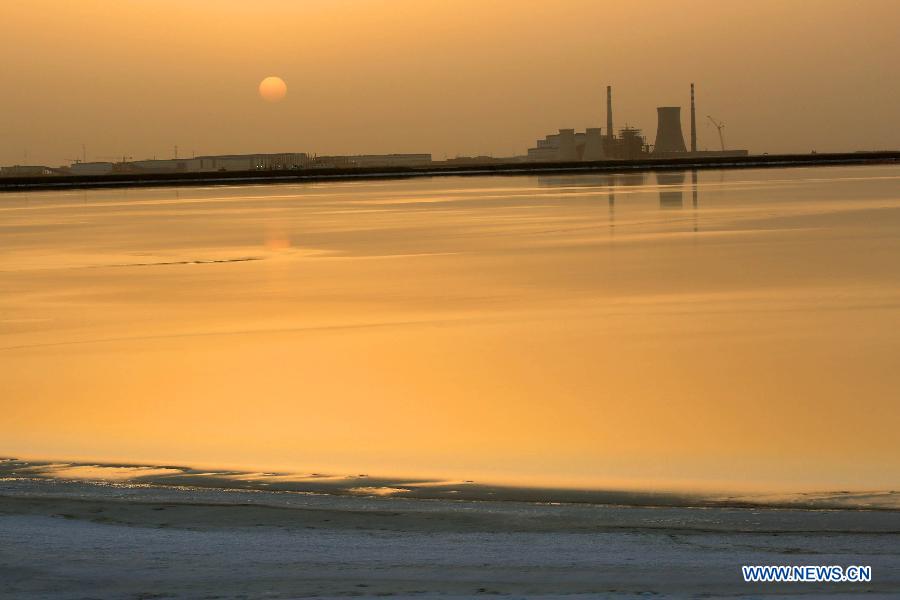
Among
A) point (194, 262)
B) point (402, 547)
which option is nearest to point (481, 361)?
point (402, 547)

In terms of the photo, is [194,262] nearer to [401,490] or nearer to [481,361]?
[481,361]

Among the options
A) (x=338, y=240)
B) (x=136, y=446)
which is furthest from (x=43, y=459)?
(x=338, y=240)

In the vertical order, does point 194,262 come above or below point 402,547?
below

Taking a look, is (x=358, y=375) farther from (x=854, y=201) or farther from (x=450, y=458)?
(x=854, y=201)

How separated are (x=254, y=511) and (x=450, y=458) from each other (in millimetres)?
1905

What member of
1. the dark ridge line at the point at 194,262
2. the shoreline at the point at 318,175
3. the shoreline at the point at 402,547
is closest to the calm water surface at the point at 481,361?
the dark ridge line at the point at 194,262

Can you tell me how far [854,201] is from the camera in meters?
45.2

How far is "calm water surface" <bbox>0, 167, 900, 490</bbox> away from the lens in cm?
780

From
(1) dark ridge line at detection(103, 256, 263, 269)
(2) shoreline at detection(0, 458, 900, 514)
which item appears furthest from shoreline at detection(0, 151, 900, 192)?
(2) shoreline at detection(0, 458, 900, 514)

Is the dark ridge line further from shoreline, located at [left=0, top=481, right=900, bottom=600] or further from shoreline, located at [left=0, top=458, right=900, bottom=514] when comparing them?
shoreline, located at [left=0, top=481, right=900, bottom=600]

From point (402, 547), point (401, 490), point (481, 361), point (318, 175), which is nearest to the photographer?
Result: point (402, 547)

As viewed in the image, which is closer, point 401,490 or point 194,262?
point 401,490

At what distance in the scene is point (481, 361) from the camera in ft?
37.2

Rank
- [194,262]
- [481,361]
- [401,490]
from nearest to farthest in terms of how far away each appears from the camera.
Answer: [401,490], [481,361], [194,262]
